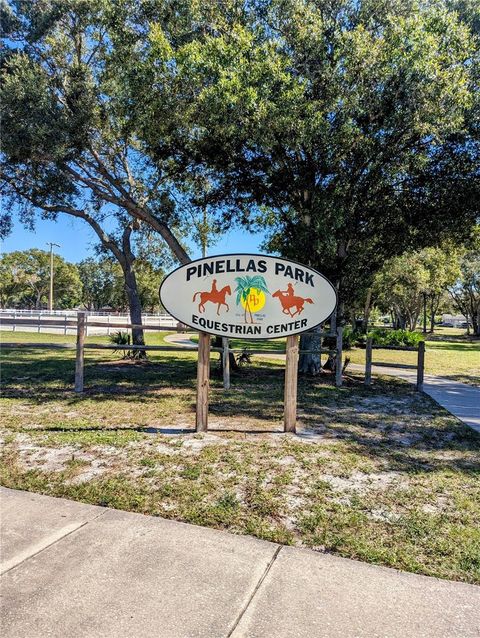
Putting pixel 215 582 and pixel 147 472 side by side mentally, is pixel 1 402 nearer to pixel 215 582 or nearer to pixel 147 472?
pixel 147 472

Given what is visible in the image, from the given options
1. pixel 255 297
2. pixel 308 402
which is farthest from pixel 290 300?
pixel 308 402

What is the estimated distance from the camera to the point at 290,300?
17.4 ft

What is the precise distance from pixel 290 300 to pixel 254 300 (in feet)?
1.43

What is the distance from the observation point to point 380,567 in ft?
8.49

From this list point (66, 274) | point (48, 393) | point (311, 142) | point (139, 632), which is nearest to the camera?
point (139, 632)

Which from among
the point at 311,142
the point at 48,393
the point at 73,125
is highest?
the point at 73,125

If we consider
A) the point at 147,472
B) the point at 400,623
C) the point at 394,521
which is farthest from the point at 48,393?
the point at 400,623

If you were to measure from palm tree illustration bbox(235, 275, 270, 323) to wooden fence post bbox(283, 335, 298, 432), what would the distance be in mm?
581

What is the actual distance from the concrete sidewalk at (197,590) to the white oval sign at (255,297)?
276cm

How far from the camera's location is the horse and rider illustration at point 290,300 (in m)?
5.30

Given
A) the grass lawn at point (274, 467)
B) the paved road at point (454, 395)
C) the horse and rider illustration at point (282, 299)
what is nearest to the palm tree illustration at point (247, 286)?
the horse and rider illustration at point (282, 299)

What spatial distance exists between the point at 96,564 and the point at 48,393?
5.74m

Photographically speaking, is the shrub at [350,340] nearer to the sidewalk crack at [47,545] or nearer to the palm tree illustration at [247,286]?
the palm tree illustration at [247,286]

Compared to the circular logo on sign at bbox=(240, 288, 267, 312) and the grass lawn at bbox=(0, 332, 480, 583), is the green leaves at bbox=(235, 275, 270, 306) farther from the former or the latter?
the grass lawn at bbox=(0, 332, 480, 583)
